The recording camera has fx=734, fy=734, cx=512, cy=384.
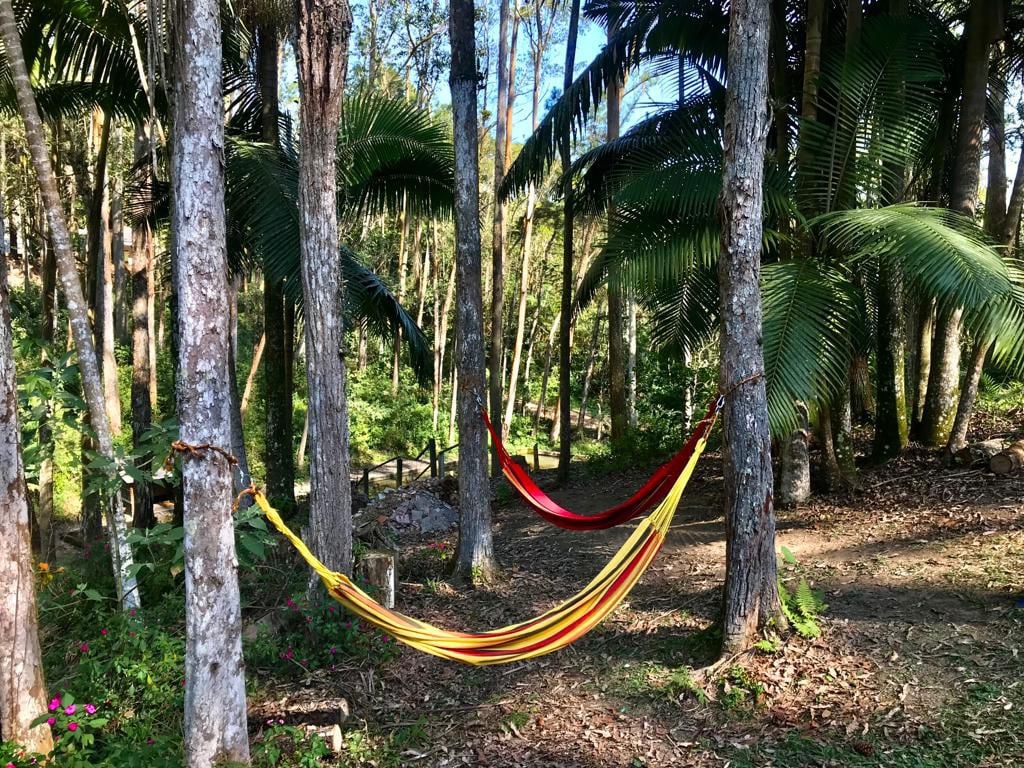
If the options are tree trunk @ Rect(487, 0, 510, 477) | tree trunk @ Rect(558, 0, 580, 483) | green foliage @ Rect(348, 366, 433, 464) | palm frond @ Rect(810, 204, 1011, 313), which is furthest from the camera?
green foliage @ Rect(348, 366, 433, 464)

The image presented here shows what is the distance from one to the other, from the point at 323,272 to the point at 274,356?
370 centimetres

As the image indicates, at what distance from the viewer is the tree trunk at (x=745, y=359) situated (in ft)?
11.0

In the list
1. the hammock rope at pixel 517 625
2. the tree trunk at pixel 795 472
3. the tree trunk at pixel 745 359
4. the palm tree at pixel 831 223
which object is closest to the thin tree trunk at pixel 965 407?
the palm tree at pixel 831 223

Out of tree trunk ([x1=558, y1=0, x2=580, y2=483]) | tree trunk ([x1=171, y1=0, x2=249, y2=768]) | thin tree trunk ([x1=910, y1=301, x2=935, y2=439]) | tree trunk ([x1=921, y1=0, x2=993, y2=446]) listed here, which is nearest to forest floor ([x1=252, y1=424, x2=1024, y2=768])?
tree trunk ([x1=171, y1=0, x2=249, y2=768])

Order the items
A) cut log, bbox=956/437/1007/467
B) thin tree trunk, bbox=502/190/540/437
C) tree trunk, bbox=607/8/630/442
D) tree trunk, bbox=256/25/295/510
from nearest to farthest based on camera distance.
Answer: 1. cut log, bbox=956/437/1007/467
2. tree trunk, bbox=256/25/295/510
3. tree trunk, bbox=607/8/630/442
4. thin tree trunk, bbox=502/190/540/437

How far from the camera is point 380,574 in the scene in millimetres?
4391

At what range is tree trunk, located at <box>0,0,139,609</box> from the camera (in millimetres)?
3658

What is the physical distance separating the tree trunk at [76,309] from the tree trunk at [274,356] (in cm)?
303

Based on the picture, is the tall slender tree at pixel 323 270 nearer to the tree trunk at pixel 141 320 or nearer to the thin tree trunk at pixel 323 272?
the thin tree trunk at pixel 323 272

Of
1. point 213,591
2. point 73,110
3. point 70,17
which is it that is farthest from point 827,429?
point 73,110

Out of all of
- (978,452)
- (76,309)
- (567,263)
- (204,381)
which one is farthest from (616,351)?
(204,381)

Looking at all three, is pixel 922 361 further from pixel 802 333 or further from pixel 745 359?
pixel 745 359

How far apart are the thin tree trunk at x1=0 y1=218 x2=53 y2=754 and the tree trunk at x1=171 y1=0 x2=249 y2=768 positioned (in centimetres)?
58

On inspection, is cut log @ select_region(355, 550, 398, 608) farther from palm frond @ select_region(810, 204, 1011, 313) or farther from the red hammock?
palm frond @ select_region(810, 204, 1011, 313)
